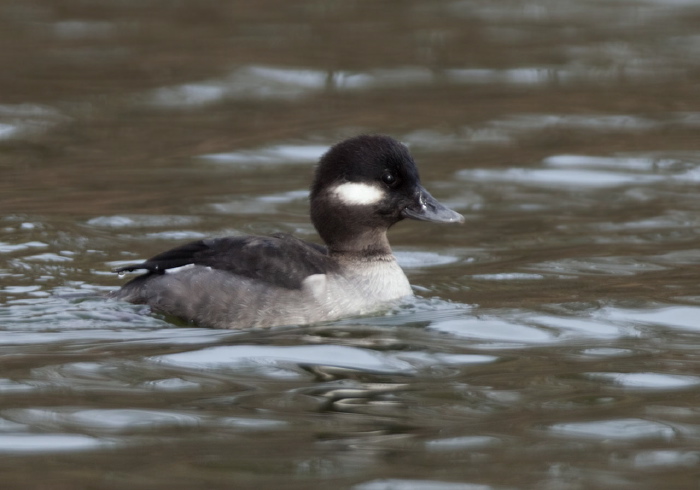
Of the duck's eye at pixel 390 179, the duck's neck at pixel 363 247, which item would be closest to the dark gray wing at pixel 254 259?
the duck's neck at pixel 363 247

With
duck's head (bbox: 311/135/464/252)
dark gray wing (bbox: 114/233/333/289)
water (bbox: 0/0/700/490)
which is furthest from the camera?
duck's head (bbox: 311/135/464/252)

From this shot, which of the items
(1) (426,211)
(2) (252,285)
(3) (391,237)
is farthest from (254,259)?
(3) (391,237)

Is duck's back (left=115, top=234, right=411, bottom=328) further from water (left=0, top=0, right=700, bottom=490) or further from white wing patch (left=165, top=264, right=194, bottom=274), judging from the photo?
water (left=0, top=0, right=700, bottom=490)

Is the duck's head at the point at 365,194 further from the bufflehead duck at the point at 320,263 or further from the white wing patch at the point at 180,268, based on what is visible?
the white wing patch at the point at 180,268

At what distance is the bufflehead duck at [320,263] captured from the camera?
738 cm

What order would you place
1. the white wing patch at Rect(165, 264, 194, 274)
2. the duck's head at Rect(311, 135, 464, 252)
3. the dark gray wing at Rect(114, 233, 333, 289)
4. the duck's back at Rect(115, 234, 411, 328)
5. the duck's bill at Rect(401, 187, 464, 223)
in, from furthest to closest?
the duck's bill at Rect(401, 187, 464, 223)
the duck's head at Rect(311, 135, 464, 252)
the white wing patch at Rect(165, 264, 194, 274)
the dark gray wing at Rect(114, 233, 333, 289)
the duck's back at Rect(115, 234, 411, 328)

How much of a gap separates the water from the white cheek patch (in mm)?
664

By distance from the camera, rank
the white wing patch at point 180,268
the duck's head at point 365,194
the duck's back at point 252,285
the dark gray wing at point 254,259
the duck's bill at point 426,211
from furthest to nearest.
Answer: the duck's bill at point 426,211, the duck's head at point 365,194, the white wing patch at point 180,268, the dark gray wing at point 254,259, the duck's back at point 252,285

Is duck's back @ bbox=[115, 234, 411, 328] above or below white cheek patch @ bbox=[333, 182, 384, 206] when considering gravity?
below

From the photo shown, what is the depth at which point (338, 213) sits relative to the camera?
7855 mm

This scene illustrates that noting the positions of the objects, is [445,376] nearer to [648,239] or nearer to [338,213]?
[338,213]

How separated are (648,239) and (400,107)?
13.8 feet

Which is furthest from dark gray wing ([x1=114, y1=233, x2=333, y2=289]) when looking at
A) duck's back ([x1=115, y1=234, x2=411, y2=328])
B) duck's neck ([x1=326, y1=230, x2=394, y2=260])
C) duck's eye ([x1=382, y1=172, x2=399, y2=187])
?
duck's eye ([x1=382, y1=172, x2=399, y2=187])

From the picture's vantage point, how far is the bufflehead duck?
7375 mm
